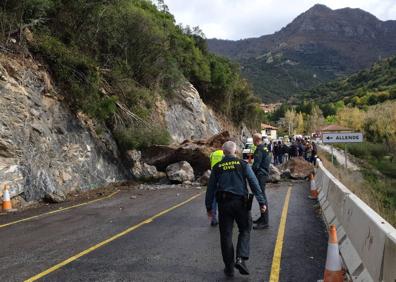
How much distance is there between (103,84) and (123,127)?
2642mm

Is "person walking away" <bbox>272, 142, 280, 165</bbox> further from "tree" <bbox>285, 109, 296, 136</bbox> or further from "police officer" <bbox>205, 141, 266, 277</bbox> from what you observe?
"tree" <bbox>285, 109, 296, 136</bbox>

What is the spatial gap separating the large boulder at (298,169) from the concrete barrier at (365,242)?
1437 cm

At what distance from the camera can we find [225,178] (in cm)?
634

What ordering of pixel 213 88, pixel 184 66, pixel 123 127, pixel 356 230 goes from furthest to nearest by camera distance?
pixel 213 88, pixel 184 66, pixel 123 127, pixel 356 230

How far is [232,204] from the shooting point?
6.21 m

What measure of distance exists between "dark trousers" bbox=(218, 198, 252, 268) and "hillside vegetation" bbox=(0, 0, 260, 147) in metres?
13.7

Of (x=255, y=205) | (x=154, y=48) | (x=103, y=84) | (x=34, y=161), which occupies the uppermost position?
(x=154, y=48)

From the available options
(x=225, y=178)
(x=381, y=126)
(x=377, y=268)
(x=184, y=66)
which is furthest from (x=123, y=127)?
(x=381, y=126)

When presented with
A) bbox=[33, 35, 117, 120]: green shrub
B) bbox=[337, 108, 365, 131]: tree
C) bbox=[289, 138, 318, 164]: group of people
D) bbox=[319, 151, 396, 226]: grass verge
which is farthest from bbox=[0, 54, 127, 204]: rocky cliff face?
bbox=[337, 108, 365, 131]: tree

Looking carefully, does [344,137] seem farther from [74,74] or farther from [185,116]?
[185,116]

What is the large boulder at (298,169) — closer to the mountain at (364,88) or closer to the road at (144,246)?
the road at (144,246)

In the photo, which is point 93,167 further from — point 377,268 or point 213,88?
point 213,88

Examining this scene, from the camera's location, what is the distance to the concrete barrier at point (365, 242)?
4.33 m

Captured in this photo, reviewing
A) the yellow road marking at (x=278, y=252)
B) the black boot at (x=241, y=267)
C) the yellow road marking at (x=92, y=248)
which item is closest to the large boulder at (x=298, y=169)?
the yellow road marking at (x=278, y=252)
